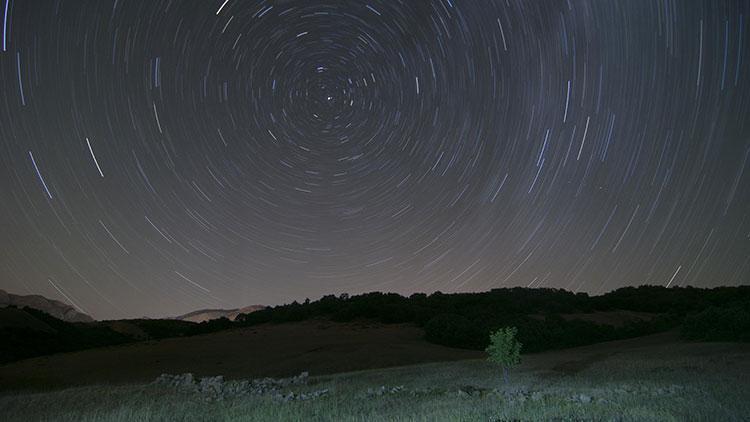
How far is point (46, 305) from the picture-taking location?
97500 mm

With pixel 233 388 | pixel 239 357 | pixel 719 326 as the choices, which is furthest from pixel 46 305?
pixel 719 326

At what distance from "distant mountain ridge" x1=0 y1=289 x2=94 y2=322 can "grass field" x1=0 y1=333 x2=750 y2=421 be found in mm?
82399

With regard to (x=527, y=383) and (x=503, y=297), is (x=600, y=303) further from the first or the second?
(x=527, y=383)

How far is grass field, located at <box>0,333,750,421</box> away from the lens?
37.7 feet

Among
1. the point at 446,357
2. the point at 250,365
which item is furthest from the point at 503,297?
the point at 250,365

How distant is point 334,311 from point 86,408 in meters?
37.4

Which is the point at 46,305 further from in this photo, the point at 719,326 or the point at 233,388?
the point at 719,326

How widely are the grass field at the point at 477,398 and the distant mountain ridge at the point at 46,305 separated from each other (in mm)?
82399

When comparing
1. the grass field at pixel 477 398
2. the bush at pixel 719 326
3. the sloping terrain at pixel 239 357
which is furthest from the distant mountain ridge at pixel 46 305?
the bush at pixel 719 326

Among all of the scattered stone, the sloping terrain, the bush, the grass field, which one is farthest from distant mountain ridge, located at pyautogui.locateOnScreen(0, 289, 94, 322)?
the bush

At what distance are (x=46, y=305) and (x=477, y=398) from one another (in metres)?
104

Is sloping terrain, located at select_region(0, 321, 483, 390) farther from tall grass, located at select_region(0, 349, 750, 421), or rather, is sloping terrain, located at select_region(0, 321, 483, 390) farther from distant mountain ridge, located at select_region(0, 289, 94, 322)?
distant mountain ridge, located at select_region(0, 289, 94, 322)

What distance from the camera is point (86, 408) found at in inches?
565

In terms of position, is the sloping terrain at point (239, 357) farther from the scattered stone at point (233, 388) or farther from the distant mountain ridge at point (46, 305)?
the distant mountain ridge at point (46, 305)
